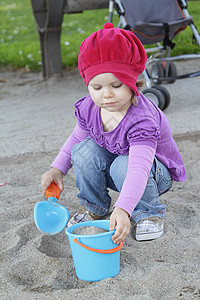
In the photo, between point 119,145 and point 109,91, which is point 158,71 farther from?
point 109,91

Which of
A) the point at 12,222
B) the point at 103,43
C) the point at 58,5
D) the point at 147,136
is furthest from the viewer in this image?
the point at 58,5

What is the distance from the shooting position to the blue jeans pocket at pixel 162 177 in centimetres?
166

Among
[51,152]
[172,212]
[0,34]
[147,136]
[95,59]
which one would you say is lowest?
[0,34]

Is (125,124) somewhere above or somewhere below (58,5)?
above

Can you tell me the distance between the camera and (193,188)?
205 centimetres

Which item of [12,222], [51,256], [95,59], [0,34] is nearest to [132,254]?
[51,256]

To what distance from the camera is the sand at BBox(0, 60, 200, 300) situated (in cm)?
131

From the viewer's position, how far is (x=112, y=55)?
1.42 m

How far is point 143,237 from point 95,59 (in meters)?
0.72

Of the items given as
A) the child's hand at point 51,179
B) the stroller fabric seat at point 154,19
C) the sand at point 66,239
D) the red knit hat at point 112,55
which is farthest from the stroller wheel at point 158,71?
the red knit hat at point 112,55

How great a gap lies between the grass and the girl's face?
401cm

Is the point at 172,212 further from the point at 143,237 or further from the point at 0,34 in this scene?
the point at 0,34

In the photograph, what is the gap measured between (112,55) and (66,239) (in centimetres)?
76

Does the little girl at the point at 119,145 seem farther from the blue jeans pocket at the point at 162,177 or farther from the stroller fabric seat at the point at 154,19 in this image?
the stroller fabric seat at the point at 154,19
